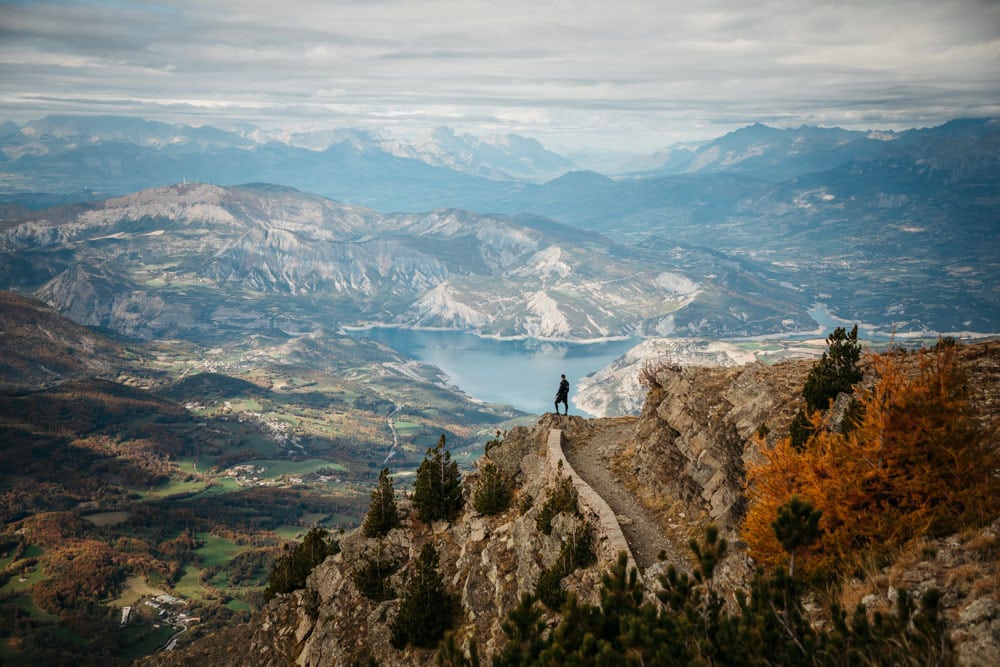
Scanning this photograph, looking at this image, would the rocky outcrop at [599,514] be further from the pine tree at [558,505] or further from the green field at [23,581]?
the green field at [23,581]

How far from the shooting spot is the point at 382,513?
39031 millimetres

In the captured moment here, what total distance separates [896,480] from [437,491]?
26355 mm

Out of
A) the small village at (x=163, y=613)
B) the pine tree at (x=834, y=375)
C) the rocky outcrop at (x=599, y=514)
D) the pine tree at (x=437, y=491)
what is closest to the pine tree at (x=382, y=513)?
the pine tree at (x=437, y=491)

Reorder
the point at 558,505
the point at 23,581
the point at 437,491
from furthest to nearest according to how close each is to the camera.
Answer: the point at 23,581 → the point at 437,491 → the point at 558,505

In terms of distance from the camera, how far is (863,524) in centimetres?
1677

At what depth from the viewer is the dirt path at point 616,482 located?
24547 millimetres

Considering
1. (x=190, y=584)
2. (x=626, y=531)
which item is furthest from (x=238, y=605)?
(x=626, y=531)

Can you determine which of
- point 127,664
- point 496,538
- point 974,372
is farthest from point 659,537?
point 127,664

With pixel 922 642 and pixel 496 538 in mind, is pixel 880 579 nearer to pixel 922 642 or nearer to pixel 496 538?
pixel 922 642

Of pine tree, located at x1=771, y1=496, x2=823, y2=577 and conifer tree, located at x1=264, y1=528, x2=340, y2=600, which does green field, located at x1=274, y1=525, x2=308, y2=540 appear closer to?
conifer tree, located at x1=264, y1=528, x2=340, y2=600

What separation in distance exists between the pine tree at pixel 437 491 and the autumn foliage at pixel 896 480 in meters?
22.6

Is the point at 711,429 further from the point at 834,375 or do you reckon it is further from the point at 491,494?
the point at 491,494

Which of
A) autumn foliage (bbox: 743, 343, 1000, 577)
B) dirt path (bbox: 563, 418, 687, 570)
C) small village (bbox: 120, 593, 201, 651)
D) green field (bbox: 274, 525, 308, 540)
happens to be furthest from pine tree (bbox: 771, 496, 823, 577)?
green field (bbox: 274, 525, 308, 540)

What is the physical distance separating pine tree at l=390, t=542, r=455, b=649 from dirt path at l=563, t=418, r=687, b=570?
9056 millimetres
